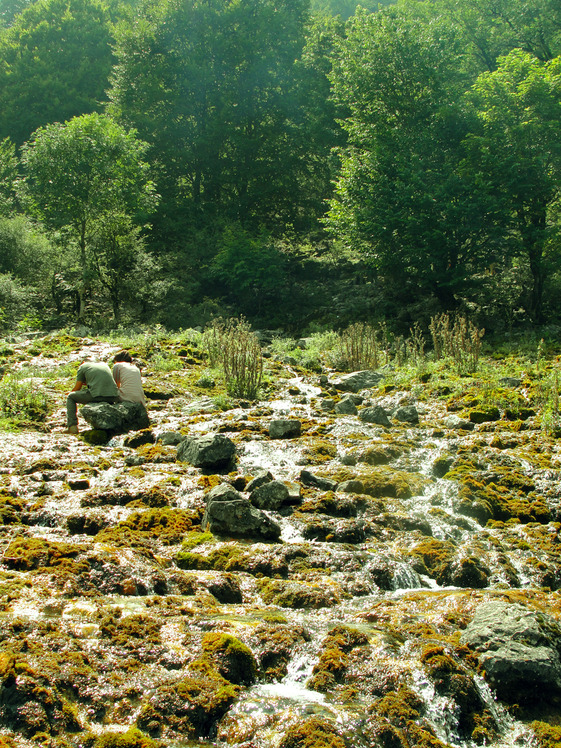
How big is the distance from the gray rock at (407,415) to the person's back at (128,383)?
4.36 meters

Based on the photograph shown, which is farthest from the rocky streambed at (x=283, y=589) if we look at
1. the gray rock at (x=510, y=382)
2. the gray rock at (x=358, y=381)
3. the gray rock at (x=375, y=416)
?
the gray rock at (x=358, y=381)

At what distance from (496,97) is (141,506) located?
60.7 feet

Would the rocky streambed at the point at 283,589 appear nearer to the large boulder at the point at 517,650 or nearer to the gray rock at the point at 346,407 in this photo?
the large boulder at the point at 517,650

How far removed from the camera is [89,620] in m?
3.74

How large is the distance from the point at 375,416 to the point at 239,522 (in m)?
4.68

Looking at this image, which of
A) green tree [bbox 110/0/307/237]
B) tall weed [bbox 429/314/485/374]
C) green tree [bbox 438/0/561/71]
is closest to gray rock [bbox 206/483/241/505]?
tall weed [bbox 429/314/485/374]

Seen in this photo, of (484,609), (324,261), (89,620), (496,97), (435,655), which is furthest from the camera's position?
(324,261)

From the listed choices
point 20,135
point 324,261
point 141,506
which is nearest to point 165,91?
point 324,261

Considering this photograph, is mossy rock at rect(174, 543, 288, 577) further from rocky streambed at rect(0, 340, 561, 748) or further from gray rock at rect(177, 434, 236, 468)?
gray rock at rect(177, 434, 236, 468)

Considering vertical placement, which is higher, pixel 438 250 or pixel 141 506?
pixel 438 250

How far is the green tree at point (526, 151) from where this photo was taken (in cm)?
1834

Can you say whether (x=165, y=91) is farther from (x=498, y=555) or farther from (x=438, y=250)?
(x=498, y=555)

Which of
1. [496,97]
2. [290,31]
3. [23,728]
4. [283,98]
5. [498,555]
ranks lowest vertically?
[498,555]

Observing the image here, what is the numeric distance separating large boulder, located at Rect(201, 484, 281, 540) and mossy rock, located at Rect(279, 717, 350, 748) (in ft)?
9.15
